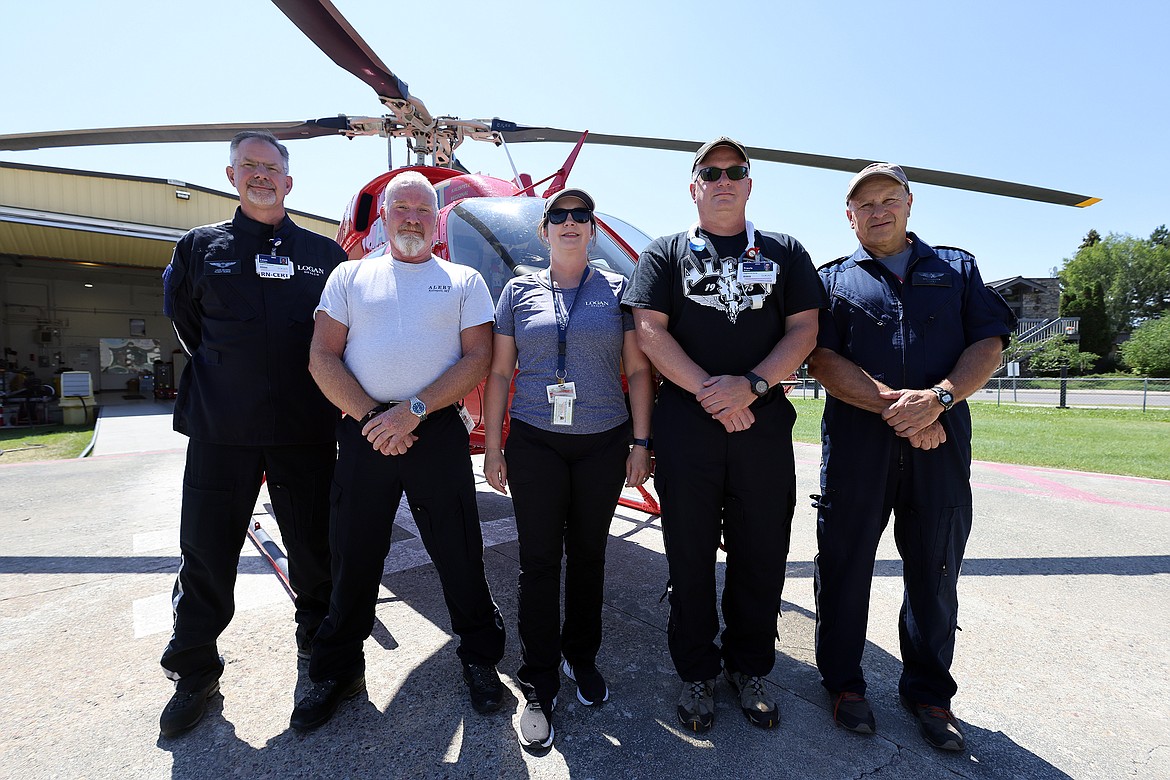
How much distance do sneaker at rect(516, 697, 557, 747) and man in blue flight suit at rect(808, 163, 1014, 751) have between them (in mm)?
1175

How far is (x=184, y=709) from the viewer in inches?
90.4

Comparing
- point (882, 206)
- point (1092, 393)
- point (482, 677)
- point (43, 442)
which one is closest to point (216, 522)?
point (482, 677)

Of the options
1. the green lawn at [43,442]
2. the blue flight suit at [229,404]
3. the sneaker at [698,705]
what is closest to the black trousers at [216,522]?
the blue flight suit at [229,404]

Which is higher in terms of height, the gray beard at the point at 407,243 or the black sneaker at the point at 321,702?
the gray beard at the point at 407,243

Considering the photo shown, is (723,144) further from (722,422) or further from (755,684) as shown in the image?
(755,684)

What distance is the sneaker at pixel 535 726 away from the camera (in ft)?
7.14

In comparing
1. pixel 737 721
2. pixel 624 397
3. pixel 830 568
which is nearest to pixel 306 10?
pixel 624 397

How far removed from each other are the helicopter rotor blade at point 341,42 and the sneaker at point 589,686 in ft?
13.0

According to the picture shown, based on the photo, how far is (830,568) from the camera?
2.46m

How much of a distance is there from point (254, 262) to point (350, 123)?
358 cm

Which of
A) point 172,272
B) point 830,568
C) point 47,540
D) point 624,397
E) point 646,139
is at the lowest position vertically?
point 47,540

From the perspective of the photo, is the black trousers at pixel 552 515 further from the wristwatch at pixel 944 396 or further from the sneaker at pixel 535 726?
the wristwatch at pixel 944 396

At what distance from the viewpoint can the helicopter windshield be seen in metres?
3.58

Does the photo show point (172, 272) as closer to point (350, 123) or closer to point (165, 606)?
point (165, 606)
